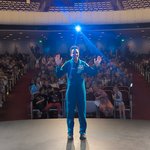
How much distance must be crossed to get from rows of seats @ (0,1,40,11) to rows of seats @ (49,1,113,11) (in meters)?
0.80

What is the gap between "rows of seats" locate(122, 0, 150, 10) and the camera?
15844 millimetres

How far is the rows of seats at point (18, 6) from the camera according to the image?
16328 millimetres

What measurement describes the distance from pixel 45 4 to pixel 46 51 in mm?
6723

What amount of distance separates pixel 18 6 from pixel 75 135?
496 inches

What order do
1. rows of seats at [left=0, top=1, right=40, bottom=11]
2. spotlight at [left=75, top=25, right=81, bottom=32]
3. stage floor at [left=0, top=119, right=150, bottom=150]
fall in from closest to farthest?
stage floor at [left=0, top=119, right=150, bottom=150], rows of seats at [left=0, top=1, right=40, bottom=11], spotlight at [left=75, top=25, right=81, bottom=32]

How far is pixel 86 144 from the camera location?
457 centimetres

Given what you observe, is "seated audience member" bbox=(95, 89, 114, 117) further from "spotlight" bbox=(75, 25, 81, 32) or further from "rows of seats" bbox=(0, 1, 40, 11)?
"rows of seats" bbox=(0, 1, 40, 11)

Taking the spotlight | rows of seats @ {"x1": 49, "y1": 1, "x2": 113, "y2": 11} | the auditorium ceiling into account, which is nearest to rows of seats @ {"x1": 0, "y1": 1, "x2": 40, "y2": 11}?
the auditorium ceiling

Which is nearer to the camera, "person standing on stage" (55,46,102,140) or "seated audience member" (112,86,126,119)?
"person standing on stage" (55,46,102,140)

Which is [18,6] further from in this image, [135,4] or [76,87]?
[76,87]

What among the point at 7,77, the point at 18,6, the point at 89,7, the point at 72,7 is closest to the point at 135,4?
the point at 89,7

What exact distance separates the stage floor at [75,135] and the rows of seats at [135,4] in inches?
419

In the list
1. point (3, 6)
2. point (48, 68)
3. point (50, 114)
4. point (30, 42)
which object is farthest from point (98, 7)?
point (50, 114)

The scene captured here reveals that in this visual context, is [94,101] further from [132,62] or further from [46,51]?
[46,51]
